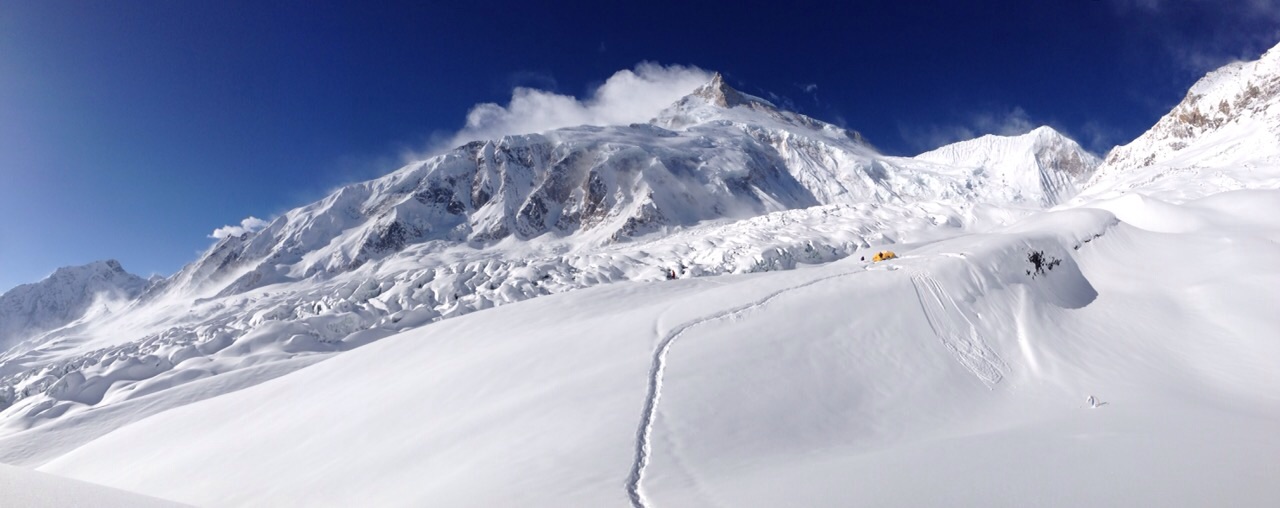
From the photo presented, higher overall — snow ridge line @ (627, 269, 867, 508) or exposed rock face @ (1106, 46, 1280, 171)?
exposed rock face @ (1106, 46, 1280, 171)

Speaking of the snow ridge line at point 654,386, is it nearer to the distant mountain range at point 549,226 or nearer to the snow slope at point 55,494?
the snow slope at point 55,494

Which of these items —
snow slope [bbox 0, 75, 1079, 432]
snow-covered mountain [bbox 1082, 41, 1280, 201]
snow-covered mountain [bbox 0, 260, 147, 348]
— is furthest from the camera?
snow-covered mountain [bbox 0, 260, 147, 348]

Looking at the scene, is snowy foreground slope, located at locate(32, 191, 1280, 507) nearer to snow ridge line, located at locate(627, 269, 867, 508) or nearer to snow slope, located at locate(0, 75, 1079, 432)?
snow ridge line, located at locate(627, 269, 867, 508)

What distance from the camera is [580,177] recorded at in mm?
131500

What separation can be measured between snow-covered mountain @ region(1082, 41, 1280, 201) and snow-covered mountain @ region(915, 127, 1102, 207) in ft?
51.3

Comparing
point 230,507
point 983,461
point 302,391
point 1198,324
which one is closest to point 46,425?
point 302,391

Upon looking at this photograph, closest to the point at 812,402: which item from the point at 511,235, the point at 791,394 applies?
the point at 791,394

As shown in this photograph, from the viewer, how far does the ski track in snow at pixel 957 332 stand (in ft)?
31.5

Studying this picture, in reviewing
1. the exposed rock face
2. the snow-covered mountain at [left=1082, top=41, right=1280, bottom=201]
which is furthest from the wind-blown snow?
the exposed rock face

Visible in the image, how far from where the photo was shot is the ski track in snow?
960 cm

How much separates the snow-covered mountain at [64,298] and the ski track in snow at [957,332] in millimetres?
175503

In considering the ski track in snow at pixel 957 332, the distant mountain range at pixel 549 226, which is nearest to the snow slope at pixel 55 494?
the ski track in snow at pixel 957 332

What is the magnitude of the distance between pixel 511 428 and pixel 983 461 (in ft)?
19.7

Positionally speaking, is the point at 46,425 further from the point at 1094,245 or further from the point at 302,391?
the point at 1094,245
